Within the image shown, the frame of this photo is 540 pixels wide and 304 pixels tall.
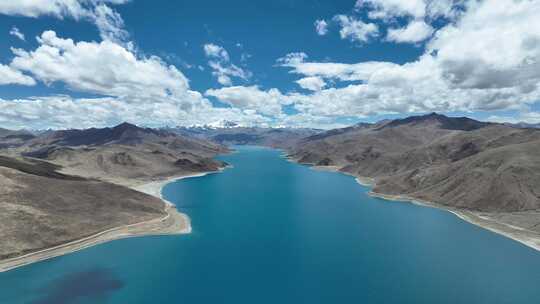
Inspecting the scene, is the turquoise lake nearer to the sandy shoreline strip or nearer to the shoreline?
the sandy shoreline strip

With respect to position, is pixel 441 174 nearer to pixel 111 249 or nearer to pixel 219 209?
pixel 219 209

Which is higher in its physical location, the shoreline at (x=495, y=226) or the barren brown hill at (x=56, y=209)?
the shoreline at (x=495, y=226)

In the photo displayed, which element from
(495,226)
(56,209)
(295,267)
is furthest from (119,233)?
(495,226)

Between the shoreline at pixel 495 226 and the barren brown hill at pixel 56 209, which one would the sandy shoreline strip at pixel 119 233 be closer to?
the barren brown hill at pixel 56 209

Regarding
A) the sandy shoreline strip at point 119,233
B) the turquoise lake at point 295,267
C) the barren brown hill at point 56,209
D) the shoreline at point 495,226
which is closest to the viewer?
the turquoise lake at point 295,267

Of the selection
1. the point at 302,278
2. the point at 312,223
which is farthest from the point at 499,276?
the point at 312,223

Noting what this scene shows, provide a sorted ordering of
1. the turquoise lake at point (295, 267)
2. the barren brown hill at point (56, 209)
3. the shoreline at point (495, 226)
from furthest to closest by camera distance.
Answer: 1. the shoreline at point (495, 226)
2. the barren brown hill at point (56, 209)
3. the turquoise lake at point (295, 267)

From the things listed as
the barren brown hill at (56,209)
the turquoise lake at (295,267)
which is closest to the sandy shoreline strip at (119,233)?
the barren brown hill at (56,209)

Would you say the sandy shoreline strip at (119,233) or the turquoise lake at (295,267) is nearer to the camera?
the turquoise lake at (295,267)
